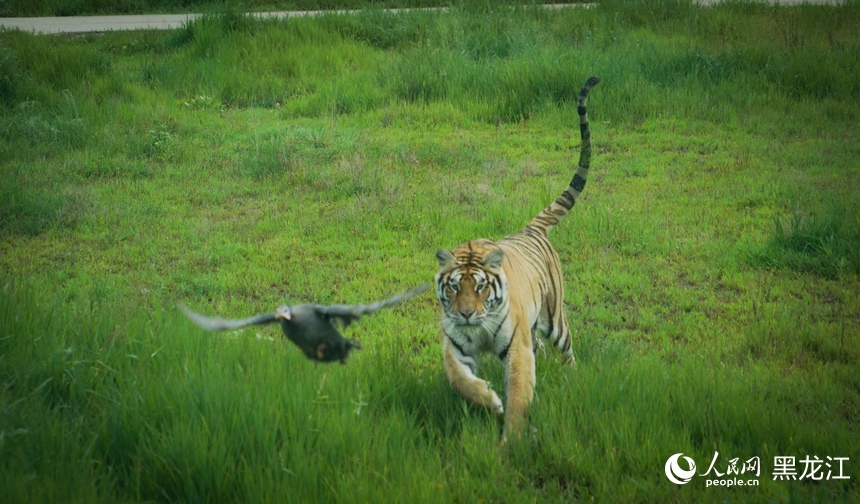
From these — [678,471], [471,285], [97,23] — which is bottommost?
[678,471]

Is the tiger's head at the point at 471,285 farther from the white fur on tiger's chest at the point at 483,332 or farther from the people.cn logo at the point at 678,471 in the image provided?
the people.cn logo at the point at 678,471

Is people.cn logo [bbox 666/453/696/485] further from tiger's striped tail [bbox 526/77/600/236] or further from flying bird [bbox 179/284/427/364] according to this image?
tiger's striped tail [bbox 526/77/600/236]

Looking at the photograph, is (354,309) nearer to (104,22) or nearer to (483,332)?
(483,332)

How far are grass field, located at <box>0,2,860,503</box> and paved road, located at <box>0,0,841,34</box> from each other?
4.91 ft

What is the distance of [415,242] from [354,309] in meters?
4.46

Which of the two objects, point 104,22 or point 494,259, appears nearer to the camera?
point 494,259

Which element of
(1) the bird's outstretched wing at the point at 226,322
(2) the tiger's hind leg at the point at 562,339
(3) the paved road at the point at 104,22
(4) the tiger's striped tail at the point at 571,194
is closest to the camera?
(1) the bird's outstretched wing at the point at 226,322

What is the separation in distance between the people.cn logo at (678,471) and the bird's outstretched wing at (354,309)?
155cm

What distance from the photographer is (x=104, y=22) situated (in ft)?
56.1

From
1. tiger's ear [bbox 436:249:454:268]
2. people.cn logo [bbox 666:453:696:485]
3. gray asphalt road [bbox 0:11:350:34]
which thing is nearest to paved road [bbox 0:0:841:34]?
gray asphalt road [bbox 0:11:350:34]

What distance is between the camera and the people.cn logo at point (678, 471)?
3.78 m

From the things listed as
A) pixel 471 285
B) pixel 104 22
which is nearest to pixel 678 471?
pixel 471 285

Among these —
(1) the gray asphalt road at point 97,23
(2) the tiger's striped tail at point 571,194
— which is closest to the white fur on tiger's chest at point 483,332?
(2) the tiger's striped tail at point 571,194

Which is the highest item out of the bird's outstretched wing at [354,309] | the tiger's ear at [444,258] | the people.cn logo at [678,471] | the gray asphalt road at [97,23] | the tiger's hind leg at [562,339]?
the gray asphalt road at [97,23]
